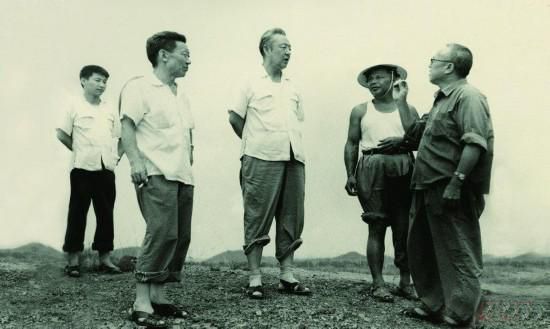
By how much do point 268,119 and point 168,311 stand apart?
1948 millimetres

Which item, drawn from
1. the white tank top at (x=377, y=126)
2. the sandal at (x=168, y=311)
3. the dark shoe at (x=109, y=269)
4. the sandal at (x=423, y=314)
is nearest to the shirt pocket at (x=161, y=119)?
the sandal at (x=168, y=311)

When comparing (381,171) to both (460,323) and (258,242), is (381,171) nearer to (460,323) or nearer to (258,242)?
(258,242)

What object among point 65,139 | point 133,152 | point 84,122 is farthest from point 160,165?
point 65,139

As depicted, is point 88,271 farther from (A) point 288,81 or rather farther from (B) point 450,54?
(B) point 450,54

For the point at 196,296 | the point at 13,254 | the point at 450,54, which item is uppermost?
the point at 450,54

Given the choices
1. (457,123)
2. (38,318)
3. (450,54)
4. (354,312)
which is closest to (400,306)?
(354,312)

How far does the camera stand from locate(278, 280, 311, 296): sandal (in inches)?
227

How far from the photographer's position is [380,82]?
20.1 feet

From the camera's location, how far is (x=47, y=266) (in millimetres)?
7879

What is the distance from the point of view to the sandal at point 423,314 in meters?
5.10

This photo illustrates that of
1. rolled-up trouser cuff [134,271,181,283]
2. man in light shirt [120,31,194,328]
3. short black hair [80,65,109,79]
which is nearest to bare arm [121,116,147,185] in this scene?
man in light shirt [120,31,194,328]

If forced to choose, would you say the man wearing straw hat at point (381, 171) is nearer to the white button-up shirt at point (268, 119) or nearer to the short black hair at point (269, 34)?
the white button-up shirt at point (268, 119)

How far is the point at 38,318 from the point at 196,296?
1407 mm

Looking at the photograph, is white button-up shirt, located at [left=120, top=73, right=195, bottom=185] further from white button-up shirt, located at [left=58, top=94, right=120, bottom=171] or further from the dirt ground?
white button-up shirt, located at [left=58, top=94, right=120, bottom=171]
